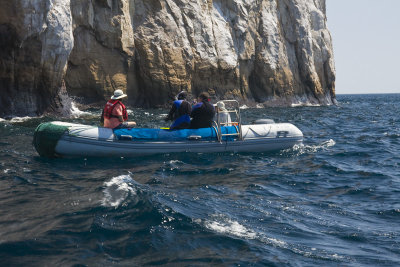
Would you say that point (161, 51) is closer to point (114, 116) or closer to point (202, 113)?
point (202, 113)

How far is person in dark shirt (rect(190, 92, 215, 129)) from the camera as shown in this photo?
11789mm

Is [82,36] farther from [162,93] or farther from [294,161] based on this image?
[294,161]

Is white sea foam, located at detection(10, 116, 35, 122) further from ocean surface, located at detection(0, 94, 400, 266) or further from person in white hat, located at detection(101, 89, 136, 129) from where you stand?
person in white hat, located at detection(101, 89, 136, 129)

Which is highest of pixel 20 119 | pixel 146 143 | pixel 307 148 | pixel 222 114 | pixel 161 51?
pixel 161 51

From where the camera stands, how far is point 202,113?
38.8 feet

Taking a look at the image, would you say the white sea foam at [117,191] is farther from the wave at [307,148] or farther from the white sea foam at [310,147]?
the white sea foam at [310,147]

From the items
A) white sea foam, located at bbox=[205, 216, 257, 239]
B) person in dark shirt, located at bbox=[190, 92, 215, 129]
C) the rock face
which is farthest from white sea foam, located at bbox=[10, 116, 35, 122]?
white sea foam, located at bbox=[205, 216, 257, 239]

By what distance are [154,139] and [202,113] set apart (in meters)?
1.52

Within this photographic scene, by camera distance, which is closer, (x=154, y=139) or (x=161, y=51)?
(x=154, y=139)

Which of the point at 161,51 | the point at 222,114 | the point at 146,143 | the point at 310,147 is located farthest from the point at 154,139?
the point at 161,51

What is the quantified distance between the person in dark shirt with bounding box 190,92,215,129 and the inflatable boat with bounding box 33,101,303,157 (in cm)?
22

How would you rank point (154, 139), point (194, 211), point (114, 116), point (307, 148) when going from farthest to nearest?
point (307, 148), point (154, 139), point (114, 116), point (194, 211)

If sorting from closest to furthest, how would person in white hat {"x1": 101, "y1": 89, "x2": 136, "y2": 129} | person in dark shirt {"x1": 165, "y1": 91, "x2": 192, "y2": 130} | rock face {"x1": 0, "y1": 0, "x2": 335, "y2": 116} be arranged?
person in white hat {"x1": 101, "y1": 89, "x2": 136, "y2": 129} → person in dark shirt {"x1": 165, "y1": 91, "x2": 192, "y2": 130} → rock face {"x1": 0, "y1": 0, "x2": 335, "y2": 116}

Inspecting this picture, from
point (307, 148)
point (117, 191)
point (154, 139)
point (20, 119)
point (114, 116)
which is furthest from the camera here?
point (20, 119)
